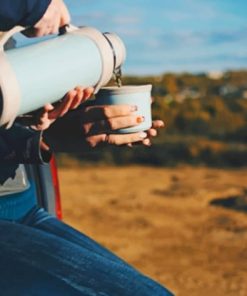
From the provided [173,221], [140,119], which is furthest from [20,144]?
[173,221]

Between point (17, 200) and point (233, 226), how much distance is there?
578 cm

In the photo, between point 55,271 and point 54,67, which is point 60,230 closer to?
point 55,271

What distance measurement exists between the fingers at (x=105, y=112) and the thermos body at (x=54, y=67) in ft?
0.20

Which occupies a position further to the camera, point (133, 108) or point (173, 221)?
point (173, 221)

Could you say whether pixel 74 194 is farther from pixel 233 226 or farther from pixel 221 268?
pixel 221 268

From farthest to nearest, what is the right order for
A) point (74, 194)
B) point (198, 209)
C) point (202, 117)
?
1. point (202, 117)
2. point (74, 194)
3. point (198, 209)

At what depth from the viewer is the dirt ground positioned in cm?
588

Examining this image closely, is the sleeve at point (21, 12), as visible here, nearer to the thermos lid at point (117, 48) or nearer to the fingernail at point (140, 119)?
the thermos lid at point (117, 48)

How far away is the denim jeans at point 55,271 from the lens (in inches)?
62.9

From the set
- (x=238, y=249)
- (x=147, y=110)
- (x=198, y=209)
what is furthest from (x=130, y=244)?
(x=147, y=110)

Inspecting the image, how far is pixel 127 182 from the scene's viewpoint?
433 inches

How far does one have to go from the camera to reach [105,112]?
191 centimetres

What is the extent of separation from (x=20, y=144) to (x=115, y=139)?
0.80 ft

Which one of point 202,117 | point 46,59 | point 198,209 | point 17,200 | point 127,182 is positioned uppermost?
point 46,59
